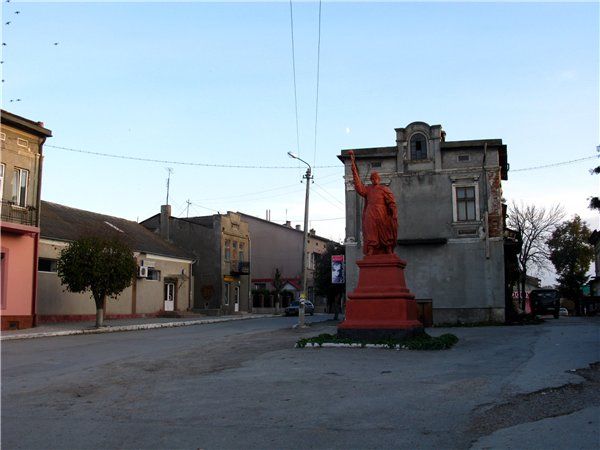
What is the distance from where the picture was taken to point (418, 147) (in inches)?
1231

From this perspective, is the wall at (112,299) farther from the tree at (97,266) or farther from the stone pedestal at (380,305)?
the stone pedestal at (380,305)

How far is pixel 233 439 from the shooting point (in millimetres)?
6070

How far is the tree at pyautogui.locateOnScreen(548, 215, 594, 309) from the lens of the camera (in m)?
61.1

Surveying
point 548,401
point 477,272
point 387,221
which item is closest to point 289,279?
point 477,272

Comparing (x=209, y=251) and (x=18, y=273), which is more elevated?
(x=209, y=251)

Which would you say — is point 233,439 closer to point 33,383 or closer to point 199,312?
point 33,383

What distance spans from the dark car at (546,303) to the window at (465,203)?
601 inches

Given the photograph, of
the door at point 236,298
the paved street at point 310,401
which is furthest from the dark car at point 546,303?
the paved street at point 310,401

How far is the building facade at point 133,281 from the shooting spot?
3084cm

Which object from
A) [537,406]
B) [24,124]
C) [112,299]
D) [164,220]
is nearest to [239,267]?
[164,220]

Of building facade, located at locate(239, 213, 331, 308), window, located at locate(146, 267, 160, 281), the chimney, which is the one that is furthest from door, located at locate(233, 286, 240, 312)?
building facade, located at locate(239, 213, 331, 308)

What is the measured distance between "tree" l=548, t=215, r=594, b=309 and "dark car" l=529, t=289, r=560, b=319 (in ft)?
63.4

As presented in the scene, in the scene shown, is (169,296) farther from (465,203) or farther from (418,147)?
(465,203)

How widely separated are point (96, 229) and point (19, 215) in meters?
4.46
